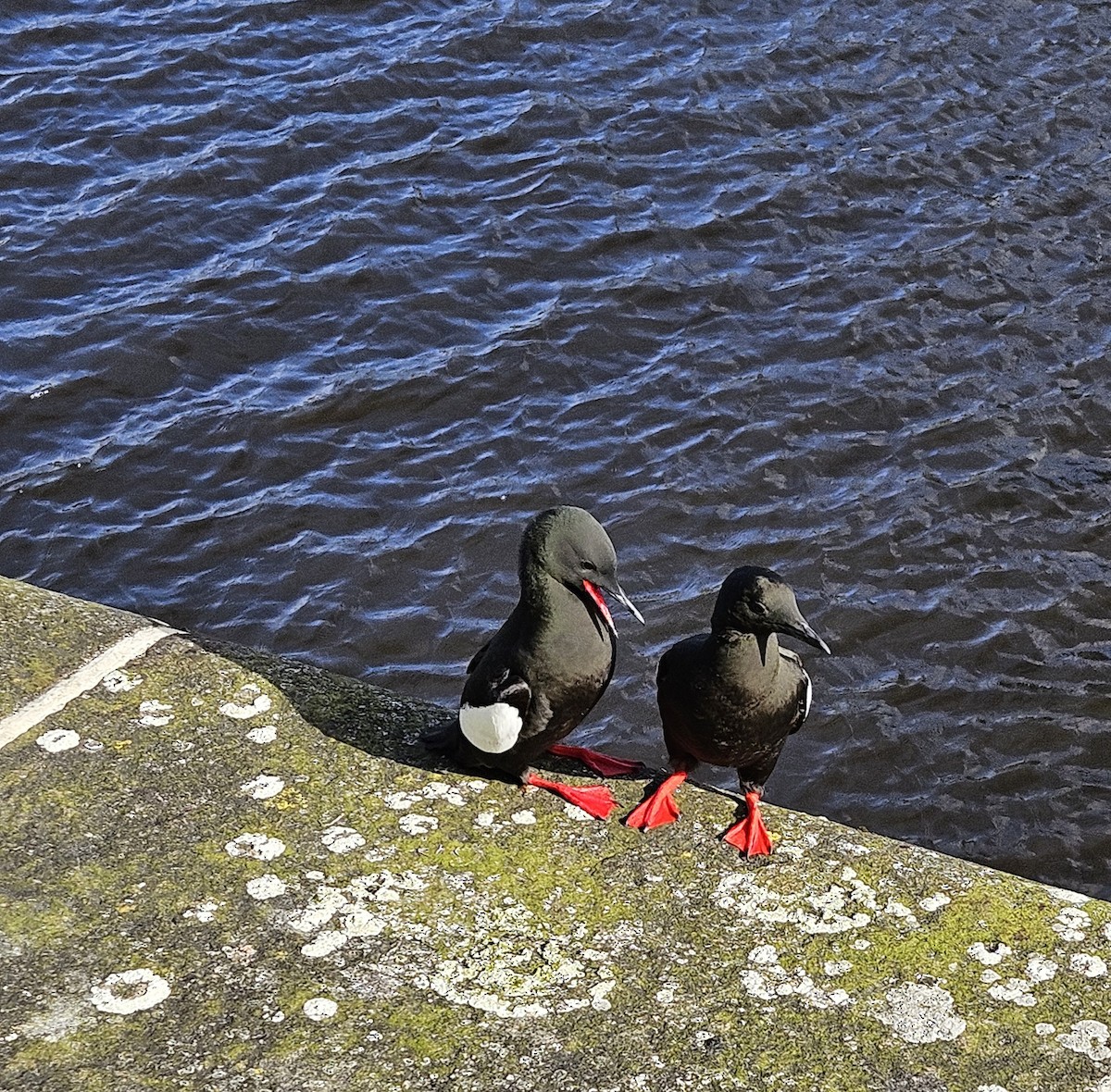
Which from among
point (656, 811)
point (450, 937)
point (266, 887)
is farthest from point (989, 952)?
point (266, 887)

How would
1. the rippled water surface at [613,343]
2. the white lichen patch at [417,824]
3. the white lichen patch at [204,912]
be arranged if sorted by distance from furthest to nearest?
the rippled water surface at [613,343] → the white lichen patch at [417,824] → the white lichen patch at [204,912]

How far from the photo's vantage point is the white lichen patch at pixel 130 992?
3.24 meters

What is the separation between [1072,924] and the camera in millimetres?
3646

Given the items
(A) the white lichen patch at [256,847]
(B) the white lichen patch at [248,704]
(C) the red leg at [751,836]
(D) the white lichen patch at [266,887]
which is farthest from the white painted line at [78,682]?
(C) the red leg at [751,836]

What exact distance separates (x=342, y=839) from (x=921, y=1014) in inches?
60.3

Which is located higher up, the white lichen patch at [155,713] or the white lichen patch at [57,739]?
the white lichen patch at [57,739]

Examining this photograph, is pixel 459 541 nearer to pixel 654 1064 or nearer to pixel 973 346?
pixel 973 346

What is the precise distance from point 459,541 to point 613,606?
876 millimetres

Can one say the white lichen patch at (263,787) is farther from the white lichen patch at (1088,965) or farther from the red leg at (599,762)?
the white lichen patch at (1088,965)

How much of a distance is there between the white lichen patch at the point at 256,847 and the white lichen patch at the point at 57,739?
0.62m

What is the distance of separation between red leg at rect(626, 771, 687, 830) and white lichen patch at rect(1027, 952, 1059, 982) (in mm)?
1037

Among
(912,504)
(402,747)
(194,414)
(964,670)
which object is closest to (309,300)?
(194,414)

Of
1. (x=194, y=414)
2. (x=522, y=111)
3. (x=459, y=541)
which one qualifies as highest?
(x=522, y=111)

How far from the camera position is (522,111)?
1073 cm
